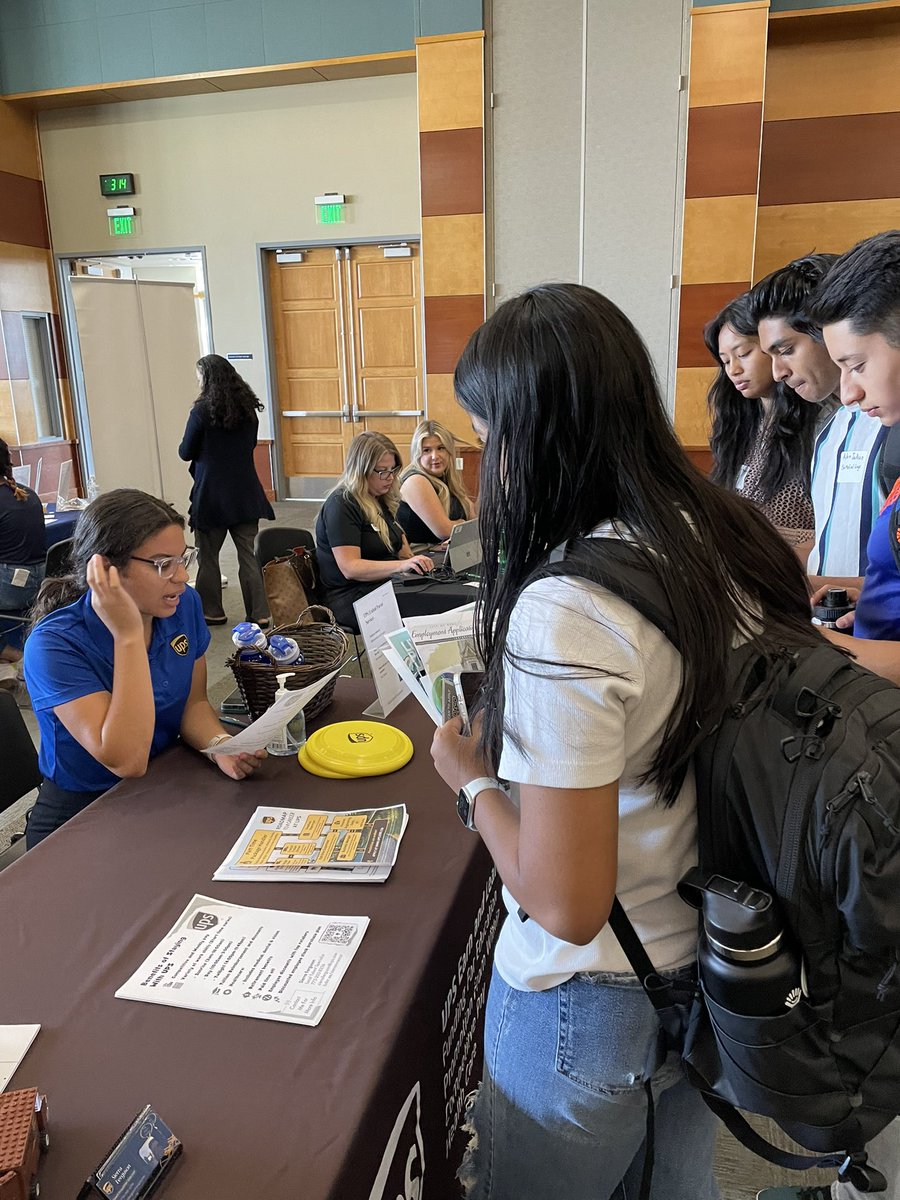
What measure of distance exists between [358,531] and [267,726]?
6.97ft

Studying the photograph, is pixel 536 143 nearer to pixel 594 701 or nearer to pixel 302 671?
pixel 302 671

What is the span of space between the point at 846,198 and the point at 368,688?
567 centimetres

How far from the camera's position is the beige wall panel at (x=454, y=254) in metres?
5.50

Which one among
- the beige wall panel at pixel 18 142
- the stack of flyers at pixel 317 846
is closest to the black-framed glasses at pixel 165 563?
the stack of flyers at pixel 317 846

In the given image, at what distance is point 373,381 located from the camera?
7098 mm

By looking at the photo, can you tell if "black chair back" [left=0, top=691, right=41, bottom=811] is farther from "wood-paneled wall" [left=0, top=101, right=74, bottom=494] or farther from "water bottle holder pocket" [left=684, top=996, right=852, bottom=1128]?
"wood-paneled wall" [left=0, top=101, right=74, bottom=494]

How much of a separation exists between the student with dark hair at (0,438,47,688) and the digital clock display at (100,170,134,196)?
14.3ft

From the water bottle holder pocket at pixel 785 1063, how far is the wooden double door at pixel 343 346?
21.3 feet

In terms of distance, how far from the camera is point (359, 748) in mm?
1584

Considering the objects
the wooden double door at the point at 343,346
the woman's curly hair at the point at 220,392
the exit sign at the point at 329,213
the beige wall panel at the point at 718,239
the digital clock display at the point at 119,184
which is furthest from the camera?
the digital clock display at the point at 119,184

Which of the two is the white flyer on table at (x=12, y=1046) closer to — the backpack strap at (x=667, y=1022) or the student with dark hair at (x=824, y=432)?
the backpack strap at (x=667, y=1022)

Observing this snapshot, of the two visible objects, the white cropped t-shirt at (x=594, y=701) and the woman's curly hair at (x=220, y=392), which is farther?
the woman's curly hair at (x=220, y=392)

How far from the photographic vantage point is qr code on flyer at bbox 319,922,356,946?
1062 mm

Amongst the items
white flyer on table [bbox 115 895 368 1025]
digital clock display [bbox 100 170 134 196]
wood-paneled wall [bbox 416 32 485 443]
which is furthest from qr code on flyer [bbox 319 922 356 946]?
digital clock display [bbox 100 170 134 196]
